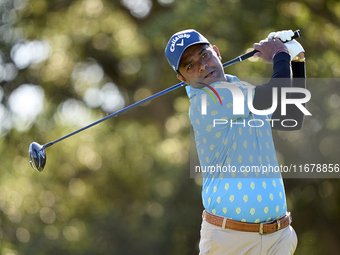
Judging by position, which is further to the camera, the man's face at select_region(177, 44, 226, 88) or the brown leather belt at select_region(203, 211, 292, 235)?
the man's face at select_region(177, 44, 226, 88)

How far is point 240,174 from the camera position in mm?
2074

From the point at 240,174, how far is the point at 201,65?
470 mm

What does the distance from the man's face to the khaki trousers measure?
58 centimetres

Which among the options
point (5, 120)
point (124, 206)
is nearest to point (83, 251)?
point (124, 206)

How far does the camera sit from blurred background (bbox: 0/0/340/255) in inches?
256

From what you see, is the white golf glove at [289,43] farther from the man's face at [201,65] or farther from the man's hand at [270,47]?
the man's face at [201,65]

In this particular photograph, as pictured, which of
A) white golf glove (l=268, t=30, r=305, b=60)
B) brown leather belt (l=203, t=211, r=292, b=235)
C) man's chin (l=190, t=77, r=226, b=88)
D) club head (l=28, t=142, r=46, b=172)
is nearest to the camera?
brown leather belt (l=203, t=211, r=292, b=235)

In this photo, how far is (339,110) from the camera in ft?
20.4

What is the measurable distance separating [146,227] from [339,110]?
2788 mm

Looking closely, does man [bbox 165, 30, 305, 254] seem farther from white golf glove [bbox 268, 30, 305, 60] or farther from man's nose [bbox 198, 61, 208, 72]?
white golf glove [bbox 268, 30, 305, 60]

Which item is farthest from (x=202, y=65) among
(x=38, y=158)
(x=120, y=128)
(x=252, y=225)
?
(x=120, y=128)

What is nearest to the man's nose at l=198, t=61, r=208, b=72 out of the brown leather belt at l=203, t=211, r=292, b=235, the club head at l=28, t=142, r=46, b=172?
the brown leather belt at l=203, t=211, r=292, b=235

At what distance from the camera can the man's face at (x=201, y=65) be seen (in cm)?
220

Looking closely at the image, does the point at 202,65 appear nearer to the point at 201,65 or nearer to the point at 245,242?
the point at 201,65
